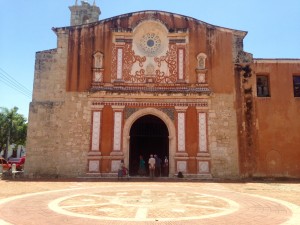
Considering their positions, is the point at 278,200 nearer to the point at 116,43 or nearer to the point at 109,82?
the point at 109,82

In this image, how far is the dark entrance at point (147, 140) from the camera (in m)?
20.1

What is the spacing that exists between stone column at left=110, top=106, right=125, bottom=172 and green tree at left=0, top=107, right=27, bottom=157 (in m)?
25.3

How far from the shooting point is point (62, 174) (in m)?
17.7

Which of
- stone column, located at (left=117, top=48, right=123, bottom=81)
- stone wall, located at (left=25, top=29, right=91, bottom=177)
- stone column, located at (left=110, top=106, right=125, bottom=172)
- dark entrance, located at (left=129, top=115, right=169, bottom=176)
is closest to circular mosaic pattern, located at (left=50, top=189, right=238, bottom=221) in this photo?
stone column, located at (left=110, top=106, right=125, bottom=172)

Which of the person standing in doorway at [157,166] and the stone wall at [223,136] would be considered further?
the person standing in doorway at [157,166]

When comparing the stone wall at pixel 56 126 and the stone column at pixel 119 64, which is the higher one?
the stone column at pixel 119 64

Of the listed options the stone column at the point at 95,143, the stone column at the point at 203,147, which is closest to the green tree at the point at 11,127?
the stone column at the point at 95,143

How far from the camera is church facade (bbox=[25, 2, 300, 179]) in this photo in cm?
1788

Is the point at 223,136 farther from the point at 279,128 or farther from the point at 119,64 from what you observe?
the point at 119,64

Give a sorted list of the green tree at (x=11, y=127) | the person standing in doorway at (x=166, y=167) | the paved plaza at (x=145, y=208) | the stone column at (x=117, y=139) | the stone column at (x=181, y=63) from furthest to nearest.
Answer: the green tree at (x=11, y=127), the stone column at (x=181, y=63), the person standing in doorway at (x=166, y=167), the stone column at (x=117, y=139), the paved plaza at (x=145, y=208)

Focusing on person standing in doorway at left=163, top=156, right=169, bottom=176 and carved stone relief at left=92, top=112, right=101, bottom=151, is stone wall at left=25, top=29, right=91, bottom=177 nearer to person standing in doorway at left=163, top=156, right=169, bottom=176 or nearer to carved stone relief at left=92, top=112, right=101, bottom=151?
carved stone relief at left=92, top=112, right=101, bottom=151

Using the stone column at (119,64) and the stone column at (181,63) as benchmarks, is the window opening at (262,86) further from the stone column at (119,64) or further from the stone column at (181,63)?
the stone column at (119,64)

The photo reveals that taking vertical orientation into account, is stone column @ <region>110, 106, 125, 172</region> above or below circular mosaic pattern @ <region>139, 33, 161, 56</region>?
below

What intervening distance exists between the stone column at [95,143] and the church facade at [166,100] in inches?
2.3
